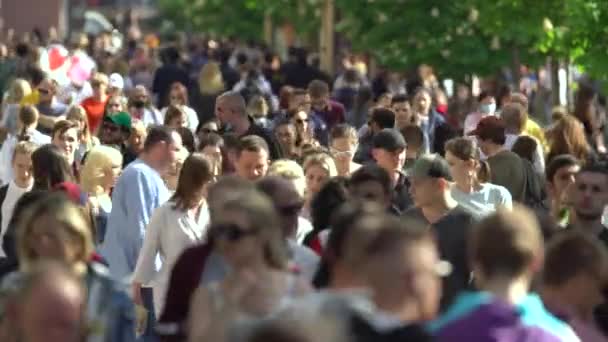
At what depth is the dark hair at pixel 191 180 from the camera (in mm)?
13891

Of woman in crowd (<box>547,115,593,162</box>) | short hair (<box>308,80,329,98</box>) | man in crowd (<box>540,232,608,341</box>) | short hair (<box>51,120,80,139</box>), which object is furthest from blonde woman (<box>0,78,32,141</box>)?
man in crowd (<box>540,232,608,341</box>)

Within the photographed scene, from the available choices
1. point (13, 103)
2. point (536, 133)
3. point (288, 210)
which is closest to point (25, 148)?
point (288, 210)

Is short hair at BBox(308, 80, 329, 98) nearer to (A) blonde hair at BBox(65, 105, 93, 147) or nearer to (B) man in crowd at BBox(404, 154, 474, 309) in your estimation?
(A) blonde hair at BBox(65, 105, 93, 147)

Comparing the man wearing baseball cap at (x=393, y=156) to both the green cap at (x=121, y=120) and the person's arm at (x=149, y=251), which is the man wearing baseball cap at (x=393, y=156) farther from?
the green cap at (x=121, y=120)

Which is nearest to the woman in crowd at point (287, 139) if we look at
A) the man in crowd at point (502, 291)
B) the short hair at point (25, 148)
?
the short hair at point (25, 148)

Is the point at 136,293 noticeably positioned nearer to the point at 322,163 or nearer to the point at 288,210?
the point at 322,163

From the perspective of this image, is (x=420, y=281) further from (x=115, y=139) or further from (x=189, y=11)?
(x=189, y=11)

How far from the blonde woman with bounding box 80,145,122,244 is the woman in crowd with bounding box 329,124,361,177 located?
1566mm

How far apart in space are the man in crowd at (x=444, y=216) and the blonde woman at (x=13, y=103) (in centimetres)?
1039

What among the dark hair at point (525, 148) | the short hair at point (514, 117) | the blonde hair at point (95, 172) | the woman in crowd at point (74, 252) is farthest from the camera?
the short hair at point (514, 117)

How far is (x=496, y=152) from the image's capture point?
1809 cm

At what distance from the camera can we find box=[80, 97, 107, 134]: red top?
23.9m

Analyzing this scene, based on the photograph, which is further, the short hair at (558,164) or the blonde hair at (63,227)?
the short hair at (558,164)

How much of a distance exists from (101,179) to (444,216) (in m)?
3.79
